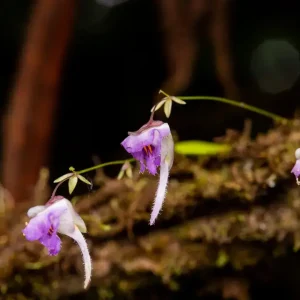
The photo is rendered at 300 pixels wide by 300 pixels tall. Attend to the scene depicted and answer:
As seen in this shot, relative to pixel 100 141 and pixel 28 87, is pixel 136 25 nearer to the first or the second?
pixel 100 141

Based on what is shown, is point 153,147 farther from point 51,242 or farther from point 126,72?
point 126,72

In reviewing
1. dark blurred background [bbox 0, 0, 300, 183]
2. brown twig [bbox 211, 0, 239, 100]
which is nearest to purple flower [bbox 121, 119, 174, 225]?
brown twig [bbox 211, 0, 239, 100]

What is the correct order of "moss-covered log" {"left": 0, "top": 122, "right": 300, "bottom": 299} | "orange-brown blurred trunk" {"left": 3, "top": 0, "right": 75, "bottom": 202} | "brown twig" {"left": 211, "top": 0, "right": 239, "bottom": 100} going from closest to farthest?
1. "moss-covered log" {"left": 0, "top": 122, "right": 300, "bottom": 299}
2. "orange-brown blurred trunk" {"left": 3, "top": 0, "right": 75, "bottom": 202}
3. "brown twig" {"left": 211, "top": 0, "right": 239, "bottom": 100}

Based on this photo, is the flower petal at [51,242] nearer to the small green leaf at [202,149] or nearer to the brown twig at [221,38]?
the small green leaf at [202,149]

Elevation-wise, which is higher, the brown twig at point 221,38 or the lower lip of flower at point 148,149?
the brown twig at point 221,38

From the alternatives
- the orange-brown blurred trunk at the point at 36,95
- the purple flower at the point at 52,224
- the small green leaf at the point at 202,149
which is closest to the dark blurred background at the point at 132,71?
the orange-brown blurred trunk at the point at 36,95

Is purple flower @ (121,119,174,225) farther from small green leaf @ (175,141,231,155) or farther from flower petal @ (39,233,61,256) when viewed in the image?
small green leaf @ (175,141,231,155)
